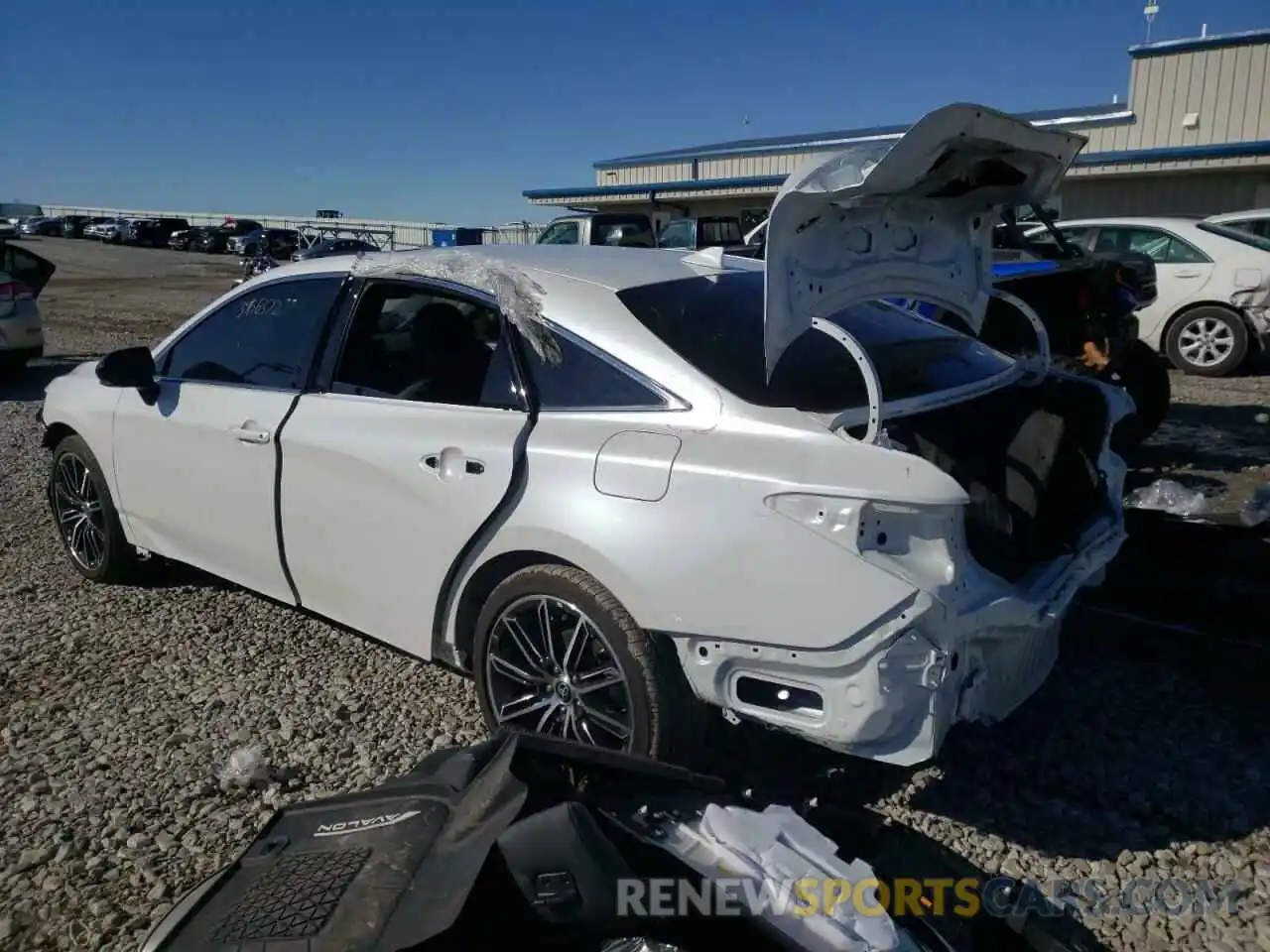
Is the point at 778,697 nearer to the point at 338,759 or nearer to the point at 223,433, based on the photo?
the point at 338,759

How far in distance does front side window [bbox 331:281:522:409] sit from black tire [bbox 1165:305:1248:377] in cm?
984

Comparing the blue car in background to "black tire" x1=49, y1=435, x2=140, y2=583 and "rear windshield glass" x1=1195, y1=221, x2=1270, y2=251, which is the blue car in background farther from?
"black tire" x1=49, y1=435, x2=140, y2=583

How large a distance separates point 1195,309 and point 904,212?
9.56 meters

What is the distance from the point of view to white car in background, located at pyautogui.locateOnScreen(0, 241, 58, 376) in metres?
11.2

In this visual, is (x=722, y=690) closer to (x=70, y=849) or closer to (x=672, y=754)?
(x=672, y=754)

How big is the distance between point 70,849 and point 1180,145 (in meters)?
23.3

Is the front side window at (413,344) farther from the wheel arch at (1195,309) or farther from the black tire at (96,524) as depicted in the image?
the wheel arch at (1195,309)

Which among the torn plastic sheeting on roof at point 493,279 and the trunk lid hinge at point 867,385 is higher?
the torn plastic sheeting on roof at point 493,279

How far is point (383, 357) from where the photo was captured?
377 cm

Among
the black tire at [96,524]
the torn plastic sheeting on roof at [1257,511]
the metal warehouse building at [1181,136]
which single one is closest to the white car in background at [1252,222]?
the metal warehouse building at [1181,136]

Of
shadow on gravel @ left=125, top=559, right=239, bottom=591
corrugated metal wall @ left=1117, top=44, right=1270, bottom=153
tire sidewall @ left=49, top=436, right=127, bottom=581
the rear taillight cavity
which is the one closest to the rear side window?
shadow on gravel @ left=125, top=559, right=239, bottom=591

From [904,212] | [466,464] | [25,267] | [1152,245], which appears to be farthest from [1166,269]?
[25,267]

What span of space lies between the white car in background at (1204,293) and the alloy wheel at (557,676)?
9834 mm

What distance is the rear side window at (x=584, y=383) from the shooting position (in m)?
2.93
